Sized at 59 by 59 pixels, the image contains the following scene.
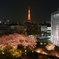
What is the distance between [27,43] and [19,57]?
2.15 meters

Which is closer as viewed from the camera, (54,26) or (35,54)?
(35,54)

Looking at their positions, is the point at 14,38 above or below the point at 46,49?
above

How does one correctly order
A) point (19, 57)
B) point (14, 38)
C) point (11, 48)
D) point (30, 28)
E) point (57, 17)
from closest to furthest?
point (19, 57), point (11, 48), point (14, 38), point (57, 17), point (30, 28)

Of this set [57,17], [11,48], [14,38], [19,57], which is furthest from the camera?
[57,17]

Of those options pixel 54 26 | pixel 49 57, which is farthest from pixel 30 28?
pixel 49 57

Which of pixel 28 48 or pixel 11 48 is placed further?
pixel 28 48

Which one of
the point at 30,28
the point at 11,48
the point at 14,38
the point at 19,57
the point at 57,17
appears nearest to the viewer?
the point at 19,57

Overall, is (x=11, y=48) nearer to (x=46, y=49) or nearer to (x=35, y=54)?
(x=35, y=54)

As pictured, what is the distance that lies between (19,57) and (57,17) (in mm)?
5898

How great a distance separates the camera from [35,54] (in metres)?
11.6

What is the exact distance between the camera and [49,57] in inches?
417

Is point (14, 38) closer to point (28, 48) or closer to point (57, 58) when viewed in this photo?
point (28, 48)

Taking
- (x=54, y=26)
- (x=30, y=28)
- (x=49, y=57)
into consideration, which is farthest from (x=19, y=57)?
(x=30, y=28)

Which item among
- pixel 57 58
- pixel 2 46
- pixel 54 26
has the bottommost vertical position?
pixel 57 58
